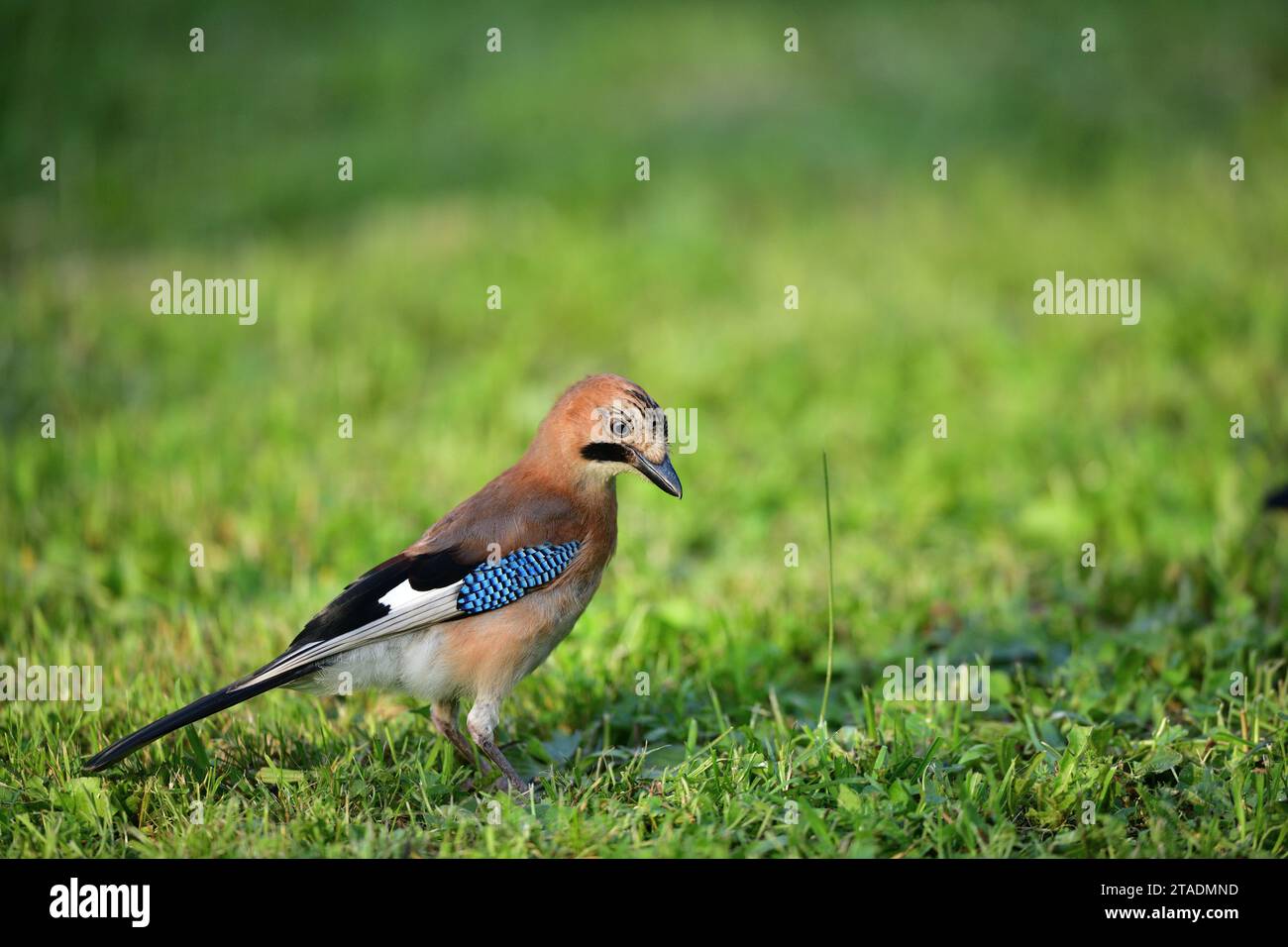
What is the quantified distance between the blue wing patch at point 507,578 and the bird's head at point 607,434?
0.30 m

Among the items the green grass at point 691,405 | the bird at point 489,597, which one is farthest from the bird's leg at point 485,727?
the green grass at point 691,405

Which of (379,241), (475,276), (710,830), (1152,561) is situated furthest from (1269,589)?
(379,241)

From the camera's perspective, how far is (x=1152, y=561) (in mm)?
6316

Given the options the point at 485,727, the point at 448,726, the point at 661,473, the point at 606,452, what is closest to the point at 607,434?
the point at 606,452

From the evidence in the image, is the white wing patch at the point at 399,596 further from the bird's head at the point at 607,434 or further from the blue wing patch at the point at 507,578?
the bird's head at the point at 607,434

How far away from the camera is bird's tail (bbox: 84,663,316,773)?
415 centimetres

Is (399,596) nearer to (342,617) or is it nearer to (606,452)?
(342,617)

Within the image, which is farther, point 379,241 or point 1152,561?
point 379,241

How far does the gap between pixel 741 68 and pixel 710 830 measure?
10.7m

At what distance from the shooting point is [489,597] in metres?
4.49
